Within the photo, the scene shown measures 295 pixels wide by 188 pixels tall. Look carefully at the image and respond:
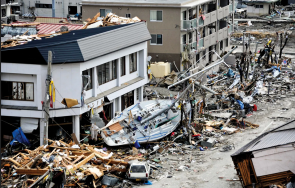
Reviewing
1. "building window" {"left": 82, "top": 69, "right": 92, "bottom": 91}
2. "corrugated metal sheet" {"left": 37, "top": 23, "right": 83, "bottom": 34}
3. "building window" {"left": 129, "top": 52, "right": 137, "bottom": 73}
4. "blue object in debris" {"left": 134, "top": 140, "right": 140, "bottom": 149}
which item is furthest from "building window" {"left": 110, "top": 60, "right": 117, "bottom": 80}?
"corrugated metal sheet" {"left": 37, "top": 23, "right": 83, "bottom": 34}

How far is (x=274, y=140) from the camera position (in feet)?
78.2

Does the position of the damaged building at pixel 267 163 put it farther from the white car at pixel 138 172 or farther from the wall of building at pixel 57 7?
the wall of building at pixel 57 7

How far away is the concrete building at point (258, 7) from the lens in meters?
100

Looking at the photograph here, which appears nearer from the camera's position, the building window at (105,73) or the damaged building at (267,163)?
the damaged building at (267,163)

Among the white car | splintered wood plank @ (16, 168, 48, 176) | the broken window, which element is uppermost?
the broken window

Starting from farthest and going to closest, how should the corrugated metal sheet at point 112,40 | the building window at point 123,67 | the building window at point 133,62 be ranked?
the building window at point 133,62 < the building window at point 123,67 < the corrugated metal sheet at point 112,40

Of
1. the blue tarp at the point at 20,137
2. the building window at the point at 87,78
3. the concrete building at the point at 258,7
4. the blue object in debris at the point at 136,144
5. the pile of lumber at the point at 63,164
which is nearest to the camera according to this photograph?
the pile of lumber at the point at 63,164

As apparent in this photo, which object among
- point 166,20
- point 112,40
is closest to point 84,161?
point 112,40

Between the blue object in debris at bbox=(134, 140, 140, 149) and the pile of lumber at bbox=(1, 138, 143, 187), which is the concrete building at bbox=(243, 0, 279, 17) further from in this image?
the pile of lumber at bbox=(1, 138, 143, 187)

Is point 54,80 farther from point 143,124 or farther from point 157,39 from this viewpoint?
point 157,39

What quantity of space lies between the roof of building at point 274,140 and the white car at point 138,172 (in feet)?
15.5

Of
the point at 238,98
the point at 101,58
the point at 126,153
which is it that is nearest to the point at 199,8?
the point at 238,98

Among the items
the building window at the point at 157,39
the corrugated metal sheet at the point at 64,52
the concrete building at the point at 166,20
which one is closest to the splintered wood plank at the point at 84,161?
the corrugated metal sheet at the point at 64,52

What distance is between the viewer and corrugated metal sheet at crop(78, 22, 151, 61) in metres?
31.3
